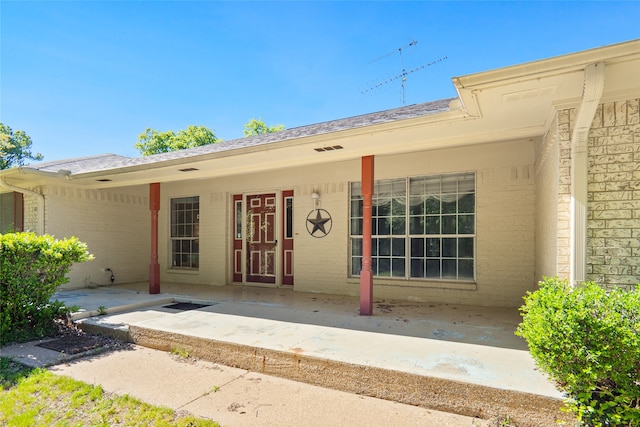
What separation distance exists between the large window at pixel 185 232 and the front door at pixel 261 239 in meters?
1.61

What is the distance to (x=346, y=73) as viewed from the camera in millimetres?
11312

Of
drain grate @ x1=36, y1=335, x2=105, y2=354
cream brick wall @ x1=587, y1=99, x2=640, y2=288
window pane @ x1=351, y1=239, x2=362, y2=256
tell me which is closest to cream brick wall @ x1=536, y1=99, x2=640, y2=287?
cream brick wall @ x1=587, y1=99, x2=640, y2=288

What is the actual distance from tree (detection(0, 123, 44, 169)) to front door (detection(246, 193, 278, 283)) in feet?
84.0

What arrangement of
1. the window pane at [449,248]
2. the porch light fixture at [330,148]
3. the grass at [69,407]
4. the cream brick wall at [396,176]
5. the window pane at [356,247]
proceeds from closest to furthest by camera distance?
1. the grass at [69,407]
2. the porch light fixture at [330,148]
3. the cream brick wall at [396,176]
4. the window pane at [449,248]
5. the window pane at [356,247]

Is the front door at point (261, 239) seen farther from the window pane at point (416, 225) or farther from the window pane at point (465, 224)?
the window pane at point (465, 224)

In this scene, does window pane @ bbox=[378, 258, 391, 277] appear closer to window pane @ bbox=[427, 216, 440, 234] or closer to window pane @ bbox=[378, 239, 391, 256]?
window pane @ bbox=[378, 239, 391, 256]

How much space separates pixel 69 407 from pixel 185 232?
21.2 feet

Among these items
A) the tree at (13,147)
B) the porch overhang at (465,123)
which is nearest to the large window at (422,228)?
the porch overhang at (465,123)

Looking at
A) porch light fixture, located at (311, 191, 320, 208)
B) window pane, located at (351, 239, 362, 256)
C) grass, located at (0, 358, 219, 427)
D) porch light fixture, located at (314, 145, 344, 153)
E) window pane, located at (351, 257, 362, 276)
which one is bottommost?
grass, located at (0, 358, 219, 427)

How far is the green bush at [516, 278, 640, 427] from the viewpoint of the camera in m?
2.04

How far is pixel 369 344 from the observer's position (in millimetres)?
3518

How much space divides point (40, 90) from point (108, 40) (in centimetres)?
437

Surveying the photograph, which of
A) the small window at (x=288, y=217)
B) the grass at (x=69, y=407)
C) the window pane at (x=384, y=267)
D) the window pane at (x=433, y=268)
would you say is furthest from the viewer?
the small window at (x=288, y=217)

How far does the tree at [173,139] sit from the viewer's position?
27547mm
